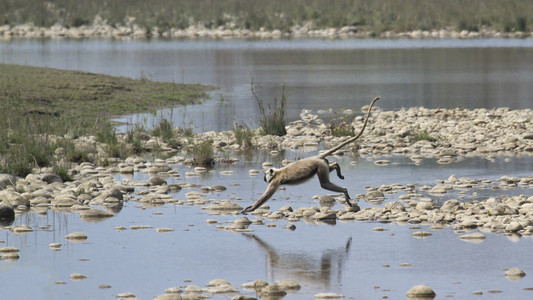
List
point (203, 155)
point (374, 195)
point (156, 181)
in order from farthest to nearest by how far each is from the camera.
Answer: point (203, 155)
point (156, 181)
point (374, 195)

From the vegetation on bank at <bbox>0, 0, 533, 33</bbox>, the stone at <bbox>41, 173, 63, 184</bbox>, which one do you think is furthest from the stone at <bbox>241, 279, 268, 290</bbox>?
the vegetation on bank at <bbox>0, 0, 533, 33</bbox>

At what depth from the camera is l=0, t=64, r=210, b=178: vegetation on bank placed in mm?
15773

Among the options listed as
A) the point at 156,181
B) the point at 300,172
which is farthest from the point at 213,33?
the point at 300,172

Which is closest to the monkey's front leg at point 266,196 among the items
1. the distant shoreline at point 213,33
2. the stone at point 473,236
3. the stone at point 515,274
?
the stone at point 473,236

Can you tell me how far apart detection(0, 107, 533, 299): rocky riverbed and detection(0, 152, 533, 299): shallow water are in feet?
0.64

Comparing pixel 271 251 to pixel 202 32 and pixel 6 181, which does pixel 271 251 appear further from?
pixel 202 32

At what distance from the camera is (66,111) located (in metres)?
21.6

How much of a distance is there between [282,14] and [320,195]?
6110cm

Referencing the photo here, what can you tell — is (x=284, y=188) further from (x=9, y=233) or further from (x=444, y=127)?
(x=444, y=127)

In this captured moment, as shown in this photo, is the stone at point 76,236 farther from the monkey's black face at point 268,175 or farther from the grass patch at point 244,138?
the grass patch at point 244,138

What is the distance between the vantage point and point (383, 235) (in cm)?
1091

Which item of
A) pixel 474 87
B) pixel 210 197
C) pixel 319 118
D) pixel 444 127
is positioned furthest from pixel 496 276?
pixel 474 87

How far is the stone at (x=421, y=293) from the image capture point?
332 inches

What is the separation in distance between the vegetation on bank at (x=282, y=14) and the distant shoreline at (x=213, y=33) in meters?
0.64
